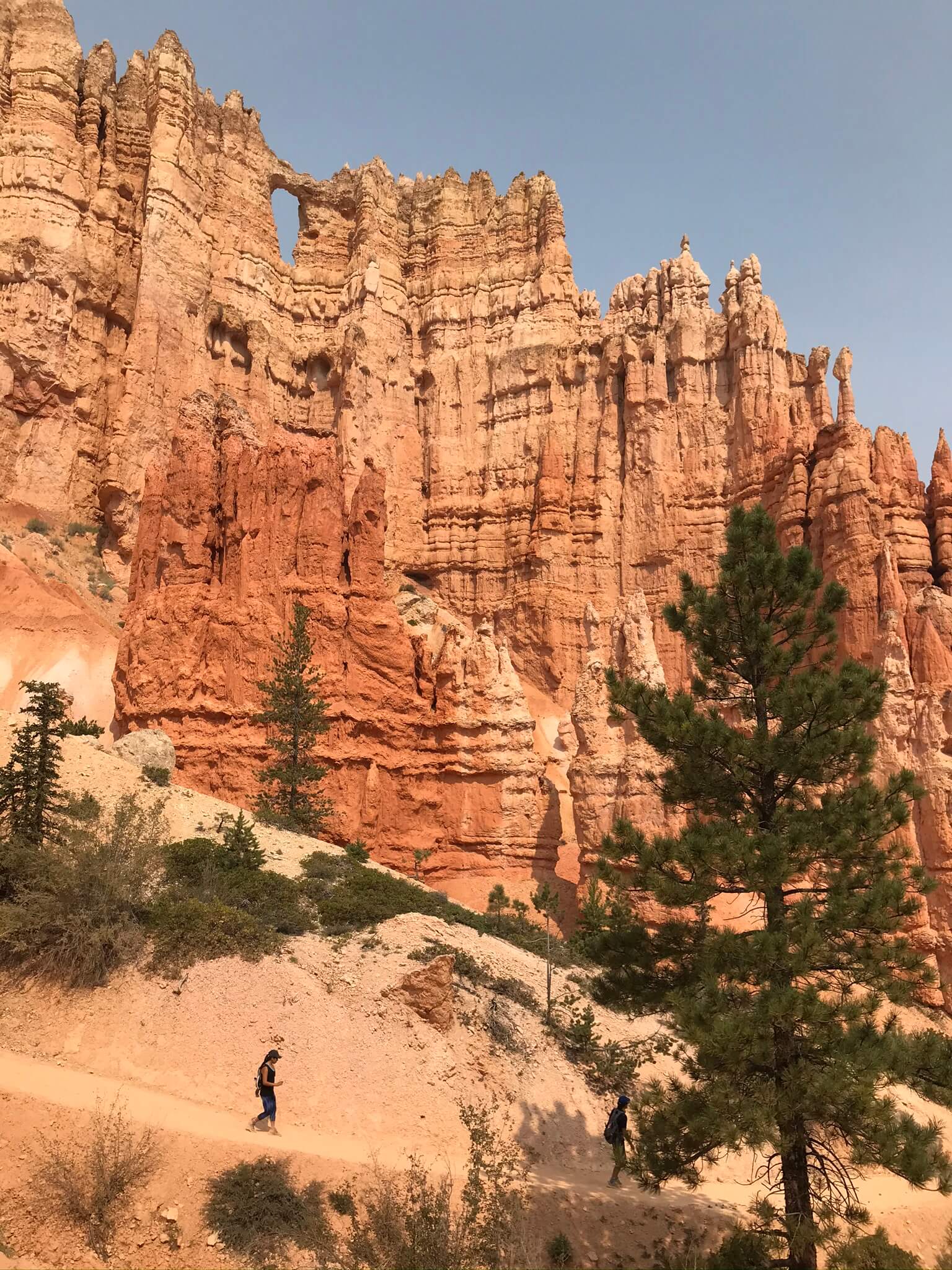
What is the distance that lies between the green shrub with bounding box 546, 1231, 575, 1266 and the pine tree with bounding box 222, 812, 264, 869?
9.57 meters

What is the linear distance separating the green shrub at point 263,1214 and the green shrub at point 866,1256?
4547 mm

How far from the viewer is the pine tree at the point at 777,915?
10.2 m

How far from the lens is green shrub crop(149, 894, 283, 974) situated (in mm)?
15234

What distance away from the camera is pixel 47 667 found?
38219 mm

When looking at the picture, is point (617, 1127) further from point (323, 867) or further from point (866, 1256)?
point (323, 867)

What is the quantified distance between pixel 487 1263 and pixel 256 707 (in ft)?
69.3

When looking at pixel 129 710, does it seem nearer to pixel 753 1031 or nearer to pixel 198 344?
pixel 753 1031

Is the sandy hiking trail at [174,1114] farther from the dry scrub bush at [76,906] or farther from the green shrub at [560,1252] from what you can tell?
the dry scrub bush at [76,906]

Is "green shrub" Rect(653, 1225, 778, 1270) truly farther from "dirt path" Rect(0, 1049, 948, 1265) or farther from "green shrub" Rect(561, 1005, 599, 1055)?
"green shrub" Rect(561, 1005, 599, 1055)

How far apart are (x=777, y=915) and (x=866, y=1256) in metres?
3.53

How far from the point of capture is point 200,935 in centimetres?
1558

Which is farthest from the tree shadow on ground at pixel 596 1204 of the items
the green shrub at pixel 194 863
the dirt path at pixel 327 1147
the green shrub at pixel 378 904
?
the green shrub at pixel 194 863

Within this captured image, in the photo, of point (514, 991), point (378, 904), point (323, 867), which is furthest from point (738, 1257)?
point (323, 867)

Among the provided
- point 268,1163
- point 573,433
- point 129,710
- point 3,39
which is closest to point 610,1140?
point 268,1163
